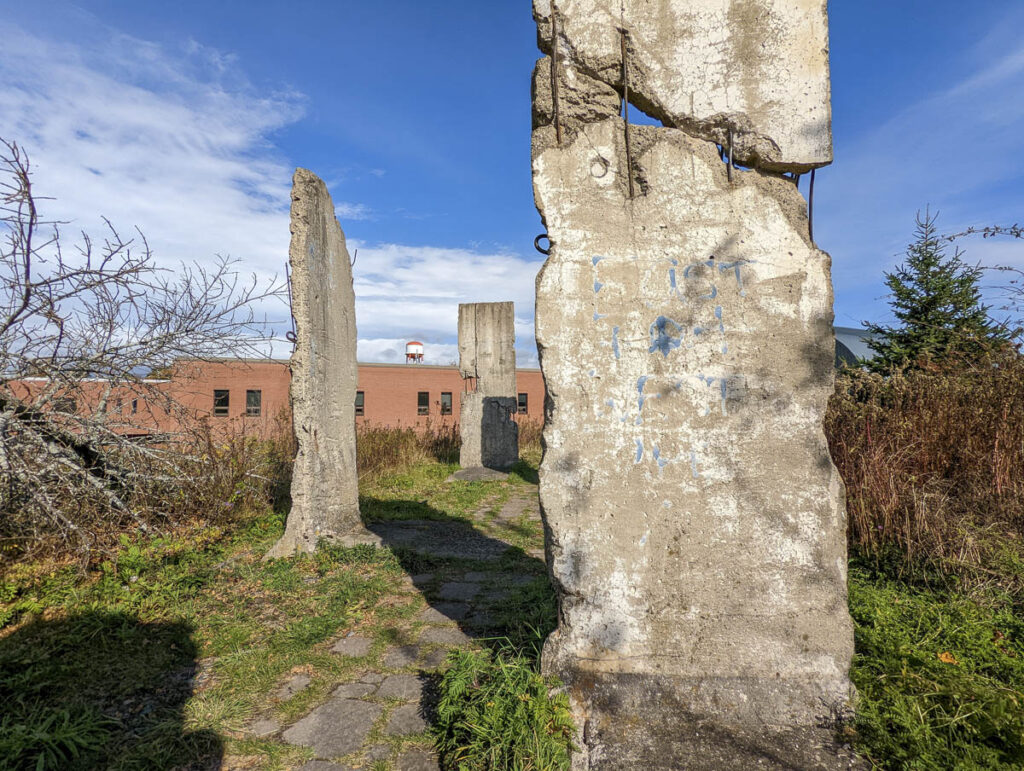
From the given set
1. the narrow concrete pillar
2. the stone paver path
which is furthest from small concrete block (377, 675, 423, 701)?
the narrow concrete pillar

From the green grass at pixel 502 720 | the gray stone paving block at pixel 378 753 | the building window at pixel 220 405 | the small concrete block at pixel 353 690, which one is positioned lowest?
the small concrete block at pixel 353 690

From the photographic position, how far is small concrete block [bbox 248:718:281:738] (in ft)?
8.03

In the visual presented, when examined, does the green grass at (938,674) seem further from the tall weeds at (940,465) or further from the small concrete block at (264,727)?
the small concrete block at (264,727)

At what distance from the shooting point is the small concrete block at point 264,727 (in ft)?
8.03

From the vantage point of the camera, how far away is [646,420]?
7.74ft

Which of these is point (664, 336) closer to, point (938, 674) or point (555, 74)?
point (555, 74)

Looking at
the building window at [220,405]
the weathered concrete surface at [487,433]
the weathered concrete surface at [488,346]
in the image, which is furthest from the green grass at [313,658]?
the weathered concrete surface at [488,346]

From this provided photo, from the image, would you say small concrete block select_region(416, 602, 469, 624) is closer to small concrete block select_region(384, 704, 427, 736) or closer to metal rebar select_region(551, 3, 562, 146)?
small concrete block select_region(384, 704, 427, 736)

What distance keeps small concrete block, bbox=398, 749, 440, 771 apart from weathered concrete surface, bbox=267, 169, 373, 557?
289cm

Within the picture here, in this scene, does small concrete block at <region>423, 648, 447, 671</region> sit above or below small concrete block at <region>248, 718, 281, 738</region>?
above

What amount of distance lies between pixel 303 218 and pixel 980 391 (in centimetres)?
572

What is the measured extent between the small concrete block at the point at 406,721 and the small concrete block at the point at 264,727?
1.63ft

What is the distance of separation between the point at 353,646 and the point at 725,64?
358 cm

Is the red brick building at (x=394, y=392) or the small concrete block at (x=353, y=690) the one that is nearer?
the small concrete block at (x=353, y=690)
